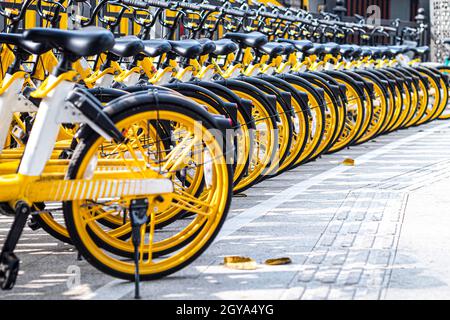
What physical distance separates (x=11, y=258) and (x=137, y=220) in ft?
1.78

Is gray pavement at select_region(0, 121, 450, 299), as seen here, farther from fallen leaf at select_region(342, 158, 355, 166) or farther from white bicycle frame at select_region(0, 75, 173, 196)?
fallen leaf at select_region(342, 158, 355, 166)

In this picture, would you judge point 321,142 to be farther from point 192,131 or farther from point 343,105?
point 192,131

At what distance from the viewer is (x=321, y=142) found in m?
9.14

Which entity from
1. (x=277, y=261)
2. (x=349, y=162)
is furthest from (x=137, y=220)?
(x=349, y=162)

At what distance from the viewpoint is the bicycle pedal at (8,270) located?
437 cm

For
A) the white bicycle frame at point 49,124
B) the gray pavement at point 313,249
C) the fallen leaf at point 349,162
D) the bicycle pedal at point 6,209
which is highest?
the white bicycle frame at point 49,124

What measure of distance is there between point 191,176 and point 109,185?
140cm

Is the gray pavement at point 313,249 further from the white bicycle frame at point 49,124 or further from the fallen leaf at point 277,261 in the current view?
the white bicycle frame at point 49,124

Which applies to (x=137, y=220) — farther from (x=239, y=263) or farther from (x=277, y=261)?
(x=277, y=261)

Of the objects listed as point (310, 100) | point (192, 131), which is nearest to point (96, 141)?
point (192, 131)

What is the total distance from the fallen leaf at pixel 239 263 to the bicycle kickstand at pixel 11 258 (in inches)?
42.7

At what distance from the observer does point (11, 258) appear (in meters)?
4.38

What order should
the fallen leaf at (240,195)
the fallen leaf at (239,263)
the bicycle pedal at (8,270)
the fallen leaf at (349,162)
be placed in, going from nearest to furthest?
1. the bicycle pedal at (8,270)
2. the fallen leaf at (239,263)
3. the fallen leaf at (240,195)
4. the fallen leaf at (349,162)

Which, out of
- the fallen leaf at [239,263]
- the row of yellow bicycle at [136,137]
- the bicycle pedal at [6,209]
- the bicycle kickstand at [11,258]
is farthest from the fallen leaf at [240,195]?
the bicycle kickstand at [11,258]
